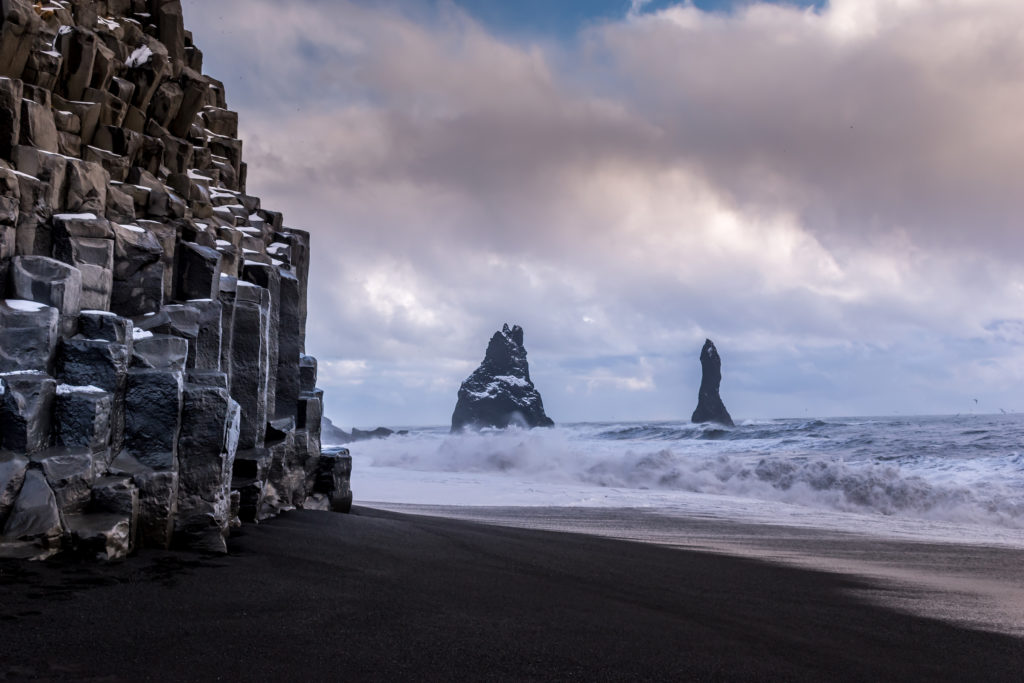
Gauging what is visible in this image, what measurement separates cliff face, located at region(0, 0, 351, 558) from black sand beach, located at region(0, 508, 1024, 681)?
530 mm

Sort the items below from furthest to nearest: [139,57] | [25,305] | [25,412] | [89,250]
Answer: [139,57]
[89,250]
[25,305]
[25,412]

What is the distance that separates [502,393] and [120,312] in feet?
206

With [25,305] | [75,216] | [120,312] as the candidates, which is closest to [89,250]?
[75,216]

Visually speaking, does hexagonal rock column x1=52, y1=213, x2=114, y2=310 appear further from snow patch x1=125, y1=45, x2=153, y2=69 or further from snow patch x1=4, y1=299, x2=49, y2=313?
snow patch x1=125, y1=45, x2=153, y2=69

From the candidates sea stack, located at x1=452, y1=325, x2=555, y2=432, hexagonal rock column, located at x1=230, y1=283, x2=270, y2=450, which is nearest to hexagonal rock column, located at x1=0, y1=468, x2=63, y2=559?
hexagonal rock column, located at x1=230, y1=283, x2=270, y2=450

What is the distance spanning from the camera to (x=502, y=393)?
69.2m

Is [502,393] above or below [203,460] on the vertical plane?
above

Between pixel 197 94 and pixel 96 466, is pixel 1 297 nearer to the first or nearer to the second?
pixel 96 466

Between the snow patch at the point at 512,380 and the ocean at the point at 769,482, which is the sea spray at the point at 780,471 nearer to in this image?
the ocean at the point at 769,482

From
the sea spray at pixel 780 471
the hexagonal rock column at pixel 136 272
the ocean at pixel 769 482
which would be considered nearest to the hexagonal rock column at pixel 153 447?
the hexagonal rock column at pixel 136 272

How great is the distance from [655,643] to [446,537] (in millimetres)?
4247

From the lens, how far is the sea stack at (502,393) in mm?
68875

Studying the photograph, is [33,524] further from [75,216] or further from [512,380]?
[512,380]

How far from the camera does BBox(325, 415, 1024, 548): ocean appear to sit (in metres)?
14.1
